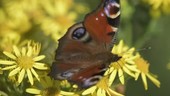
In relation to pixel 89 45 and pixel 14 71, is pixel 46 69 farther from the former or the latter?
pixel 89 45

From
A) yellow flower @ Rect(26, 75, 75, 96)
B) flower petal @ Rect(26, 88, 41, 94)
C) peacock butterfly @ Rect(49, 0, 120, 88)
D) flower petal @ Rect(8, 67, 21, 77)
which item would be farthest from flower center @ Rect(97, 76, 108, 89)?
flower petal @ Rect(8, 67, 21, 77)

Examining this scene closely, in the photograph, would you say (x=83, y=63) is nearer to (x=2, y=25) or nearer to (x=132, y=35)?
(x=132, y=35)

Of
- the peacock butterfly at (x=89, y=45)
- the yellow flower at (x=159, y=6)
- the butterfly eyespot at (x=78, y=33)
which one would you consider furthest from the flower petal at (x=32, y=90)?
the yellow flower at (x=159, y=6)

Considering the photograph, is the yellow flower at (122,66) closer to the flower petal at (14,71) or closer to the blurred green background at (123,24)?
the blurred green background at (123,24)

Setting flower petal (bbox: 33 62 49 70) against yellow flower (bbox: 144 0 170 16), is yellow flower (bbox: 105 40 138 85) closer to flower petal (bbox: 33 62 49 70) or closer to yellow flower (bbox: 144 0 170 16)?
flower petal (bbox: 33 62 49 70)

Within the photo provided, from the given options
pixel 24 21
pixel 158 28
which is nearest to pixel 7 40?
pixel 24 21
